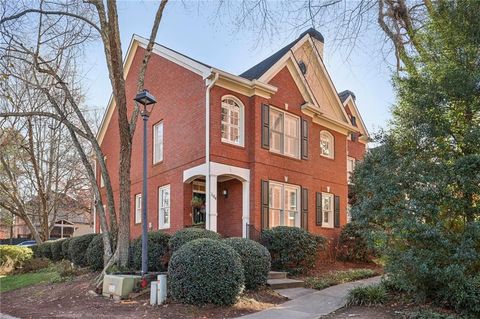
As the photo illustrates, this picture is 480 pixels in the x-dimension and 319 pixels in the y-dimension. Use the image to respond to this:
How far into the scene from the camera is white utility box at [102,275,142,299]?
31.0ft

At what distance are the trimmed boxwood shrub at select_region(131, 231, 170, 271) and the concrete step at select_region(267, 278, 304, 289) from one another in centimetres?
280

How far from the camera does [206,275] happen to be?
8375 mm

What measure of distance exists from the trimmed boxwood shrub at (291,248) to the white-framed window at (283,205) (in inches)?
52.1

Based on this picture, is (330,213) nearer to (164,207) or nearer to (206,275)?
(164,207)

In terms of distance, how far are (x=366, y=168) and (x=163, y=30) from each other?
774 centimetres

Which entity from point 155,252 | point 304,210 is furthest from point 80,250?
point 304,210

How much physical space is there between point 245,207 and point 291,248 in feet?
6.97

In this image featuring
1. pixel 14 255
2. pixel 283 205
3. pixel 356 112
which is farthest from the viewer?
pixel 356 112

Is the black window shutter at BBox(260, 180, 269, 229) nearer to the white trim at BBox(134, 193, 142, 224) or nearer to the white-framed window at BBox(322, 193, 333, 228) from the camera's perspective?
the white-framed window at BBox(322, 193, 333, 228)

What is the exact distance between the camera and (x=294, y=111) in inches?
640

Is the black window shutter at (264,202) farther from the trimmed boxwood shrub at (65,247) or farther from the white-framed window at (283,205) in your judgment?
the trimmed boxwood shrub at (65,247)

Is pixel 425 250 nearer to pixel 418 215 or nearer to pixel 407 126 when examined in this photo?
pixel 418 215

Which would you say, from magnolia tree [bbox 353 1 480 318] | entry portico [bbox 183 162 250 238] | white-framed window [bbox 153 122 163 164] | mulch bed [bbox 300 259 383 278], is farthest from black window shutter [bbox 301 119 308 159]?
magnolia tree [bbox 353 1 480 318]

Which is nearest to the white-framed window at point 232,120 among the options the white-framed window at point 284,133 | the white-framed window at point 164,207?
the white-framed window at point 284,133
